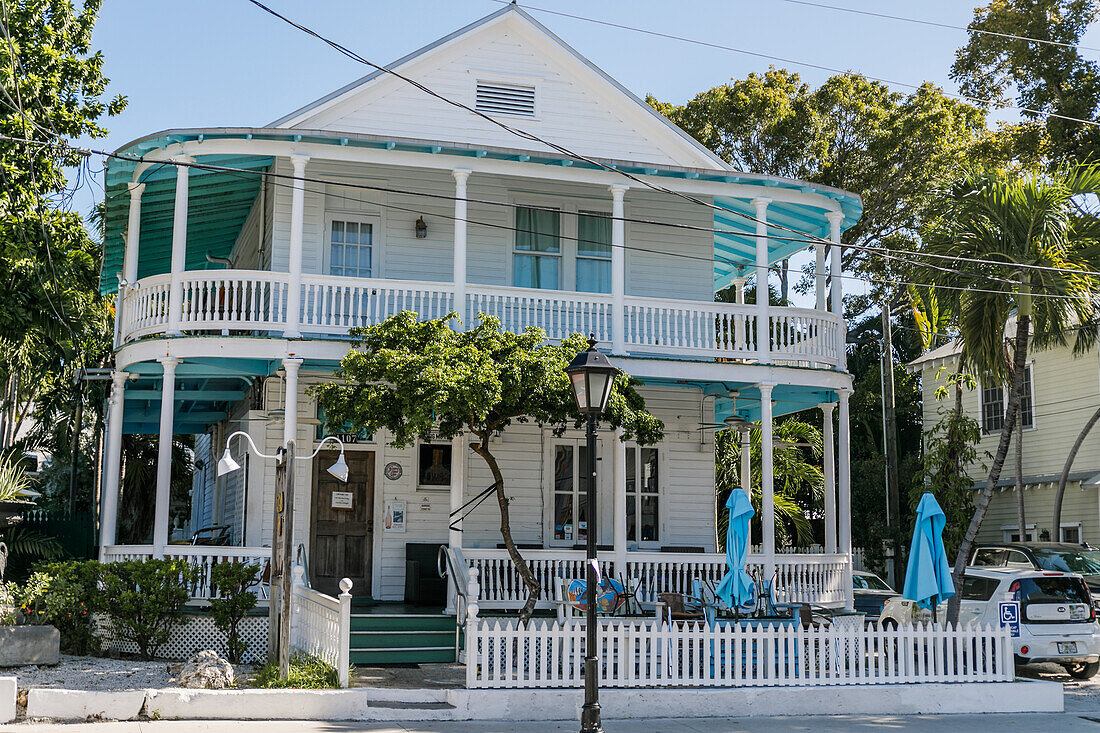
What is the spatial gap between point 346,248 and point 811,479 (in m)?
14.2

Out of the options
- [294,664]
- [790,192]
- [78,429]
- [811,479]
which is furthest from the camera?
[811,479]

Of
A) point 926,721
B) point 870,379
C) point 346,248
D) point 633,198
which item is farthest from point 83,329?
point 870,379

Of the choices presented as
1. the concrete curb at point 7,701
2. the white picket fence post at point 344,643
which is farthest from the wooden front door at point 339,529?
the concrete curb at point 7,701

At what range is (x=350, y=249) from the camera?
1730 cm

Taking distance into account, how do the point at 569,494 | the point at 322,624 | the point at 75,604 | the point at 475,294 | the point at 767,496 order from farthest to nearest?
the point at 569,494 → the point at 767,496 → the point at 475,294 → the point at 75,604 → the point at 322,624

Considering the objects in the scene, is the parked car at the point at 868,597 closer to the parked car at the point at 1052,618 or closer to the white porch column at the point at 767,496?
the parked car at the point at 1052,618

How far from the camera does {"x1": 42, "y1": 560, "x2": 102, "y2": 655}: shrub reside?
13.5 metres

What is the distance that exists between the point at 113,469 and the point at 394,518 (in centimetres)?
412

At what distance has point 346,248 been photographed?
17.3m

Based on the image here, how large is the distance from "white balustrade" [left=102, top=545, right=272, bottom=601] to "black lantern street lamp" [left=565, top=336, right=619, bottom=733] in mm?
5806

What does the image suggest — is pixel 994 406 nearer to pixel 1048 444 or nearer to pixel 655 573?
pixel 1048 444

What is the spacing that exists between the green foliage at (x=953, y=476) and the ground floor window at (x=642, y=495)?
13438mm

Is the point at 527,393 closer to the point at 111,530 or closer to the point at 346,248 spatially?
the point at 346,248

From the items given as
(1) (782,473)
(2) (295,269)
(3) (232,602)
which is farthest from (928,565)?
(1) (782,473)
